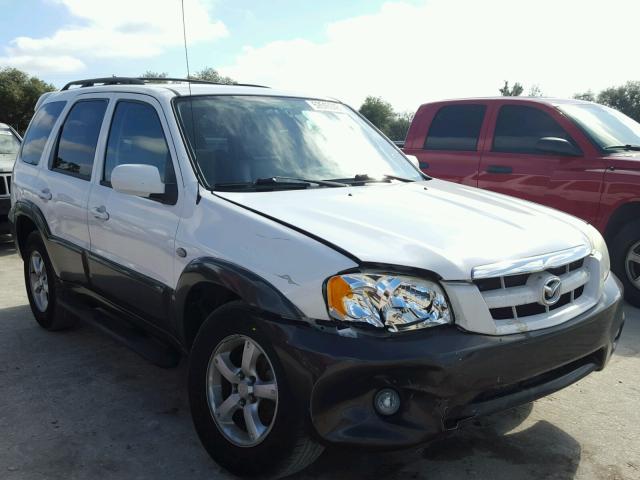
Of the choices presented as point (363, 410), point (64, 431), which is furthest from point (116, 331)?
point (363, 410)

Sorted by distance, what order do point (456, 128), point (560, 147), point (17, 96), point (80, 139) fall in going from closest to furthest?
point (80, 139), point (560, 147), point (456, 128), point (17, 96)

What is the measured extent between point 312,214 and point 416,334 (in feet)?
2.56

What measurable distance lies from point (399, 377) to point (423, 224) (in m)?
0.79

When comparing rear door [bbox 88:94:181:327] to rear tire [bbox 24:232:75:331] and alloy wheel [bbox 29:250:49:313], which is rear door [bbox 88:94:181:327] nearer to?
rear tire [bbox 24:232:75:331]

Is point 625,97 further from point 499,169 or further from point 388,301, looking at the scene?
point 388,301

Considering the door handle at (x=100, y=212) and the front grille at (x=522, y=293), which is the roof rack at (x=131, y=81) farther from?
the front grille at (x=522, y=293)

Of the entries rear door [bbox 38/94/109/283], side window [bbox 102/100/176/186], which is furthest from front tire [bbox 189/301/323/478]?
rear door [bbox 38/94/109/283]

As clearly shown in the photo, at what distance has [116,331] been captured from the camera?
3734mm

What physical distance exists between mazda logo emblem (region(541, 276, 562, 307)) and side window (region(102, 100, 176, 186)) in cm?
191

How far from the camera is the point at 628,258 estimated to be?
18.6ft

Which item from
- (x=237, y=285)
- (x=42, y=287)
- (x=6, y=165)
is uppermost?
(x=237, y=285)

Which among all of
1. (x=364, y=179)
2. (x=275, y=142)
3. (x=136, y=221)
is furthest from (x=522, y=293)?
(x=136, y=221)

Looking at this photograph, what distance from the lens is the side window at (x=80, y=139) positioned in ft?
13.6

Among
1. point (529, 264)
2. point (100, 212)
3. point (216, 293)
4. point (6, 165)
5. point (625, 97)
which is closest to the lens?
point (529, 264)
